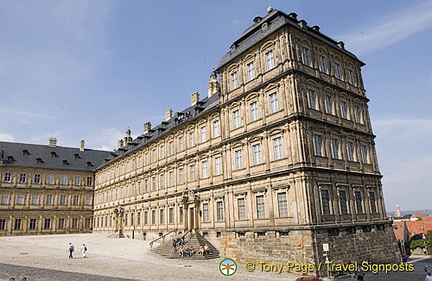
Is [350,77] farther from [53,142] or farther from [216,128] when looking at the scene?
[53,142]

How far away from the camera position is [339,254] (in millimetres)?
22250

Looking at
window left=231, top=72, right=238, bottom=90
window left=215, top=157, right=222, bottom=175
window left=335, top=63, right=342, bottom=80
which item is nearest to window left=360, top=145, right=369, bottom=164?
window left=335, top=63, right=342, bottom=80

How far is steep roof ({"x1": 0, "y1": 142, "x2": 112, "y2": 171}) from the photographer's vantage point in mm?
59688

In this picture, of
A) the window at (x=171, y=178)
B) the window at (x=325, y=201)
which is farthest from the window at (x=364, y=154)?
the window at (x=171, y=178)

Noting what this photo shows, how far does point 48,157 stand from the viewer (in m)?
63.4

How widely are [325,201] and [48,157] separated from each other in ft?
186

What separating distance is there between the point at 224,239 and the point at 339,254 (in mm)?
9479

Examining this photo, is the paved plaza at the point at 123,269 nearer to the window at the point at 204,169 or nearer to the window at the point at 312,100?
the window at the point at 204,169

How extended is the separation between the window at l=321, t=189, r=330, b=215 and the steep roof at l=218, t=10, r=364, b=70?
41.2 ft

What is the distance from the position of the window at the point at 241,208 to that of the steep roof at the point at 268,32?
A: 12637 millimetres

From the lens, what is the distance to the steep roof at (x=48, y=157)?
59688mm

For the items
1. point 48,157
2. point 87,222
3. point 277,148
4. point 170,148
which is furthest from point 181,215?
point 48,157

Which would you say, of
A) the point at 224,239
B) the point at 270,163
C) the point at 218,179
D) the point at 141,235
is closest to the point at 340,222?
the point at 270,163

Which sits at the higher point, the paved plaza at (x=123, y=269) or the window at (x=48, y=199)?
the window at (x=48, y=199)
